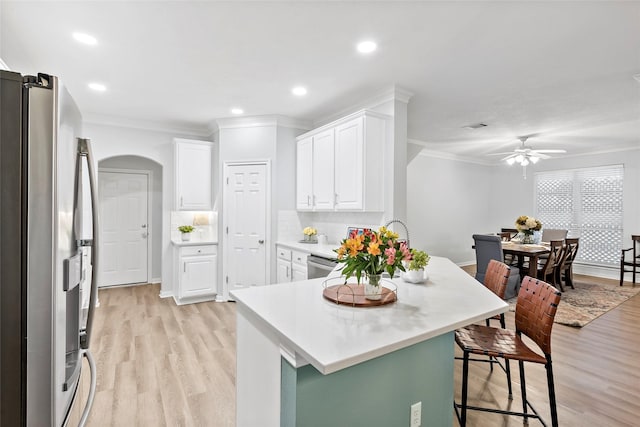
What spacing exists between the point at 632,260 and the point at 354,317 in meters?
7.62

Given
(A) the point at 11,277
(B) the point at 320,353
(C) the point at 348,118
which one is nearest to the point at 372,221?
(C) the point at 348,118

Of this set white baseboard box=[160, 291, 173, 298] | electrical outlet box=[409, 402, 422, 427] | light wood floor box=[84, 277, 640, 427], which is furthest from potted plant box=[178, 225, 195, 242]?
electrical outlet box=[409, 402, 422, 427]

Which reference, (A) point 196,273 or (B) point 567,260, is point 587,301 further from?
(A) point 196,273

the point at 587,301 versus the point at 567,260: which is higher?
the point at 567,260

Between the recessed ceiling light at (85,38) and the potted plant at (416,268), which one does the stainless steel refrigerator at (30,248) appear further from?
the recessed ceiling light at (85,38)

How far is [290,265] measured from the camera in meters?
4.20

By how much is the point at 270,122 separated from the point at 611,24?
141 inches

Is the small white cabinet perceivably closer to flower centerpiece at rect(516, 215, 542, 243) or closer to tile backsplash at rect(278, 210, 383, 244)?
tile backsplash at rect(278, 210, 383, 244)

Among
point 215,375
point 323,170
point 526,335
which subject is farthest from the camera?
point 323,170

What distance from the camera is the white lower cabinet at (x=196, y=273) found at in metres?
4.64

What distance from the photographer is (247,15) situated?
7.25 feet

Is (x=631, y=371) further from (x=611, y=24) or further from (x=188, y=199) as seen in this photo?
(x=188, y=199)

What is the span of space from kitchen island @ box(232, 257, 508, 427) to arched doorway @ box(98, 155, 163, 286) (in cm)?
480

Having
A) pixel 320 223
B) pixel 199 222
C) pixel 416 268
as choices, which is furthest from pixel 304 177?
pixel 416 268
